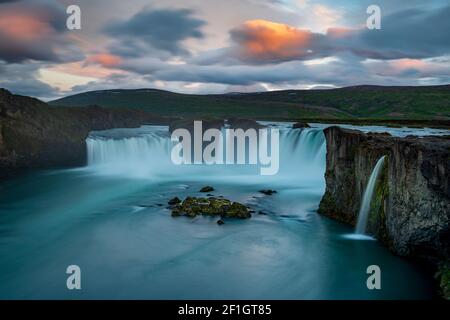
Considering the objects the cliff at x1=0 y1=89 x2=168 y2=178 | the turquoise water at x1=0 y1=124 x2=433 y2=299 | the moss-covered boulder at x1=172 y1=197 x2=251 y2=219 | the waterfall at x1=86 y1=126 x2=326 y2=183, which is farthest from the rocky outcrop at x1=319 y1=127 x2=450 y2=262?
the cliff at x1=0 y1=89 x2=168 y2=178

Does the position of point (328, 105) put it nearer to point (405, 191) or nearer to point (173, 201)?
point (173, 201)

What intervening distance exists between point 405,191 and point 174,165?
3838 cm

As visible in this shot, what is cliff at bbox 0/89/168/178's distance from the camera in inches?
1822

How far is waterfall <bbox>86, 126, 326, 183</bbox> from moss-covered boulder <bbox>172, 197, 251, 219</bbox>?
15.5 m

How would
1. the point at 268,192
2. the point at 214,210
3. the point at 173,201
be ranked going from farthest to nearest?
the point at 268,192
the point at 173,201
the point at 214,210

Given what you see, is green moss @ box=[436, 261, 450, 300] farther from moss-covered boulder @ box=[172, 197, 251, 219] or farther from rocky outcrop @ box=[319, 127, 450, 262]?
moss-covered boulder @ box=[172, 197, 251, 219]

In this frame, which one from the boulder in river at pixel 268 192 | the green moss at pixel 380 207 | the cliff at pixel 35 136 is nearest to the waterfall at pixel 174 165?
the cliff at pixel 35 136

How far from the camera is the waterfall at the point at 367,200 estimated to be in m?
21.5

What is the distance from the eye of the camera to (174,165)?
5341cm

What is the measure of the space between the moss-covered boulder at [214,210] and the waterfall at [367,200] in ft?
23.8

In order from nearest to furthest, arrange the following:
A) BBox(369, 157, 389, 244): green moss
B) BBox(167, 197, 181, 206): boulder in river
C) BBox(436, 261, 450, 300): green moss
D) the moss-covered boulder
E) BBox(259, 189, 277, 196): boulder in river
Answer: BBox(436, 261, 450, 300): green moss, BBox(369, 157, 389, 244): green moss, the moss-covered boulder, BBox(167, 197, 181, 206): boulder in river, BBox(259, 189, 277, 196): boulder in river

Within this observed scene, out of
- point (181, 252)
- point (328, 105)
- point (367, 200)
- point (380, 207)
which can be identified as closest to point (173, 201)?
point (181, 252)

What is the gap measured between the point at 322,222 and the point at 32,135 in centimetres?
3884
